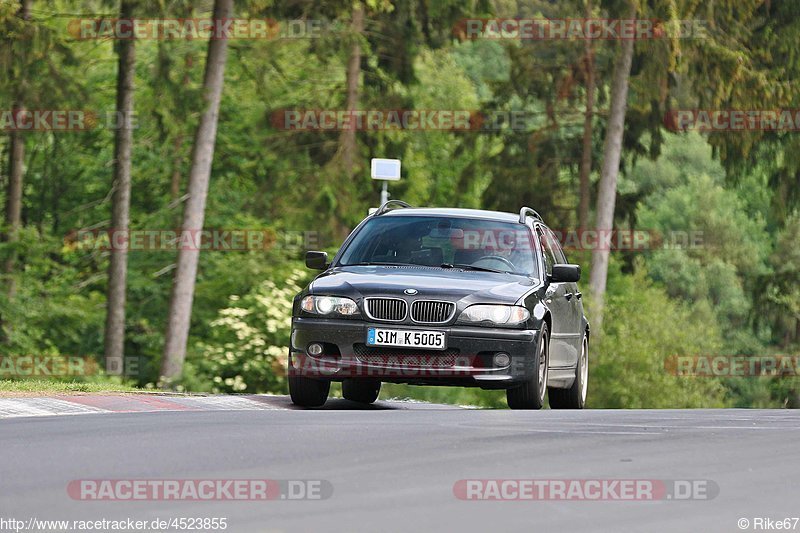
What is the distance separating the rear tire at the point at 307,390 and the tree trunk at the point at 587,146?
31126 mm

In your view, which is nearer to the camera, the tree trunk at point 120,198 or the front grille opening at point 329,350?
the front grille opening at point 329,350

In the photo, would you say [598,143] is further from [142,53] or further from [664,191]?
[664,191]

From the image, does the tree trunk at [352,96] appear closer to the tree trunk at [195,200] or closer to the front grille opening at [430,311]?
the tree trunk at [195,200]

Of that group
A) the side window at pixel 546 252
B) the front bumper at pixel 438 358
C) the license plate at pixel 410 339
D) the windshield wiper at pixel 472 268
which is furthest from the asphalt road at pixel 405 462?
the side window at pixel 546 252

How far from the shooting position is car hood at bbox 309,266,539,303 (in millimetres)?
14305

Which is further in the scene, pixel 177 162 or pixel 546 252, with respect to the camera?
pixel 177 162

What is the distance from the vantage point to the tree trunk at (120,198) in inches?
1430

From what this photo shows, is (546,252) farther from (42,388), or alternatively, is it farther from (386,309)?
(42,388)

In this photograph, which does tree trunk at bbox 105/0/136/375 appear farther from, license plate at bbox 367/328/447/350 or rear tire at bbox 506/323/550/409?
license plate at bbox 367/328/447/350

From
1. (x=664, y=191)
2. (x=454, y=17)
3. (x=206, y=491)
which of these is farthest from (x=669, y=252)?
(x=206, y=491)

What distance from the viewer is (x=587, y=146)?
1873 inches

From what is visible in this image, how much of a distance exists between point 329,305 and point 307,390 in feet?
3.39

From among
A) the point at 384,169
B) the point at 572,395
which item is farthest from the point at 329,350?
the point at 384,169

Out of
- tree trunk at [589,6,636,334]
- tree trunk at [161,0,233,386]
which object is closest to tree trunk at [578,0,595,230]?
tree trunk at [589,6,636,334]
